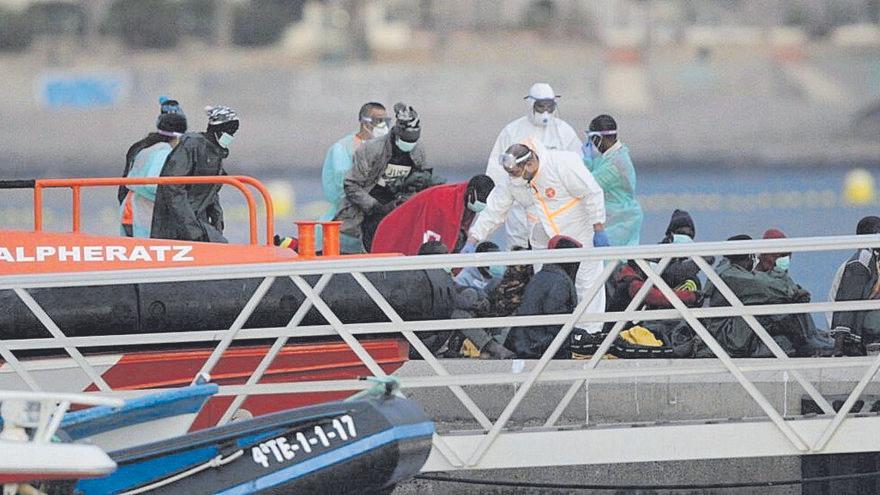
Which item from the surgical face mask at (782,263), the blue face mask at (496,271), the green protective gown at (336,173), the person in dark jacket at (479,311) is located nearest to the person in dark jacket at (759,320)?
the surgical face mask at (782,263)

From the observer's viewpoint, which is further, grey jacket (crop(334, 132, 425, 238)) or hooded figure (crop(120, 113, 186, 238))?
grey jacket (crop(334, 132, 425, 238))

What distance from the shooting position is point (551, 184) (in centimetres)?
923

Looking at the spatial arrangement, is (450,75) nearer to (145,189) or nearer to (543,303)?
(145,189)

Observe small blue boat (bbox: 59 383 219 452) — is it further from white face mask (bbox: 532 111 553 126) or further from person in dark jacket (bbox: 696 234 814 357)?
white face mask (bbox: 532 111 553 126)

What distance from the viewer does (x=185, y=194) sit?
8.77m

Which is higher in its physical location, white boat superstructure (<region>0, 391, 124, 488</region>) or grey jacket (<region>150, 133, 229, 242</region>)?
grey jacket (<region>150, 133, 229, 242</region>)

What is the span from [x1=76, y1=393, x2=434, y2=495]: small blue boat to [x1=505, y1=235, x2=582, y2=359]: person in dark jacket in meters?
1.75

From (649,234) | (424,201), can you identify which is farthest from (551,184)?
(649,234)

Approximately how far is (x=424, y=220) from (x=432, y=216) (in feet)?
0.18

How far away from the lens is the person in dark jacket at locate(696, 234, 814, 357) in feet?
27.8

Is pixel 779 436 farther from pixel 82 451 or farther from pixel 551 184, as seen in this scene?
pixel 82 451

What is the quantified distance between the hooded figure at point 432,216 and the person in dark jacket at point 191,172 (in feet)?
3.15

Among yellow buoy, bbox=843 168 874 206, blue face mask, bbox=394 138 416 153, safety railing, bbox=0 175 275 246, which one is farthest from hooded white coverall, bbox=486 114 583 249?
yellow buoy, bbox=843 168 874 206

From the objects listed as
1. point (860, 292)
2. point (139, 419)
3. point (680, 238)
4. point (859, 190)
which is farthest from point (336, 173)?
point (859, 190)
